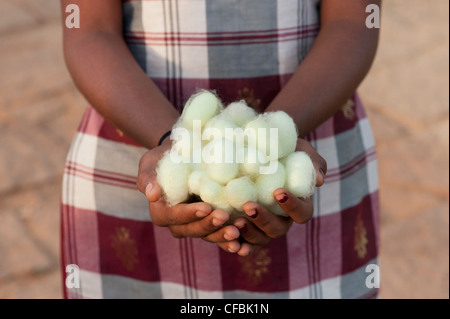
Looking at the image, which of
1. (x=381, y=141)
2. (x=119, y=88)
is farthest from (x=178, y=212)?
(x=381, y=141)

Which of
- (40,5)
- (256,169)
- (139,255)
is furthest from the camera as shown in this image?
(40,5)

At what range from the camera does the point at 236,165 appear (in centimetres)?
76

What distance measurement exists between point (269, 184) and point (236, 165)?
46 millimetres

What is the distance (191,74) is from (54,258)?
1.18m

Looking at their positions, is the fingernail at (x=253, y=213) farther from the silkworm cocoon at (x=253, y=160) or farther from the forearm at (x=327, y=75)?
the forearm at (x=327, y=75)

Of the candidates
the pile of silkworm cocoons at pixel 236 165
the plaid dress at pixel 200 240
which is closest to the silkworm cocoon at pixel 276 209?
the pile of silkworm cocoons at pixel 236 165

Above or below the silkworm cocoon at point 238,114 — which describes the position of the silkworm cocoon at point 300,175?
below

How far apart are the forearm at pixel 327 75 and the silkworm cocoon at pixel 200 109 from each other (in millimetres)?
99

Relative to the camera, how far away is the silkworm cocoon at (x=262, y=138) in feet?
2.50

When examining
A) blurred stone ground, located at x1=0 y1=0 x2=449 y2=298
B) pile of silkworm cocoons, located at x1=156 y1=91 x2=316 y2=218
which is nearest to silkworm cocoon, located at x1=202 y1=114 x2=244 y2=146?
pile of silkworm cocoons, located at x1=156 y1=91 x2=316 y2=218

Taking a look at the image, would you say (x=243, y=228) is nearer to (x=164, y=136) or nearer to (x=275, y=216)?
(x=275, y=216)

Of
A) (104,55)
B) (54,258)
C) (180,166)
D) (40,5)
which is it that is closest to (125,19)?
(104,55)

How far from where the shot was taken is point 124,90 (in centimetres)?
88
